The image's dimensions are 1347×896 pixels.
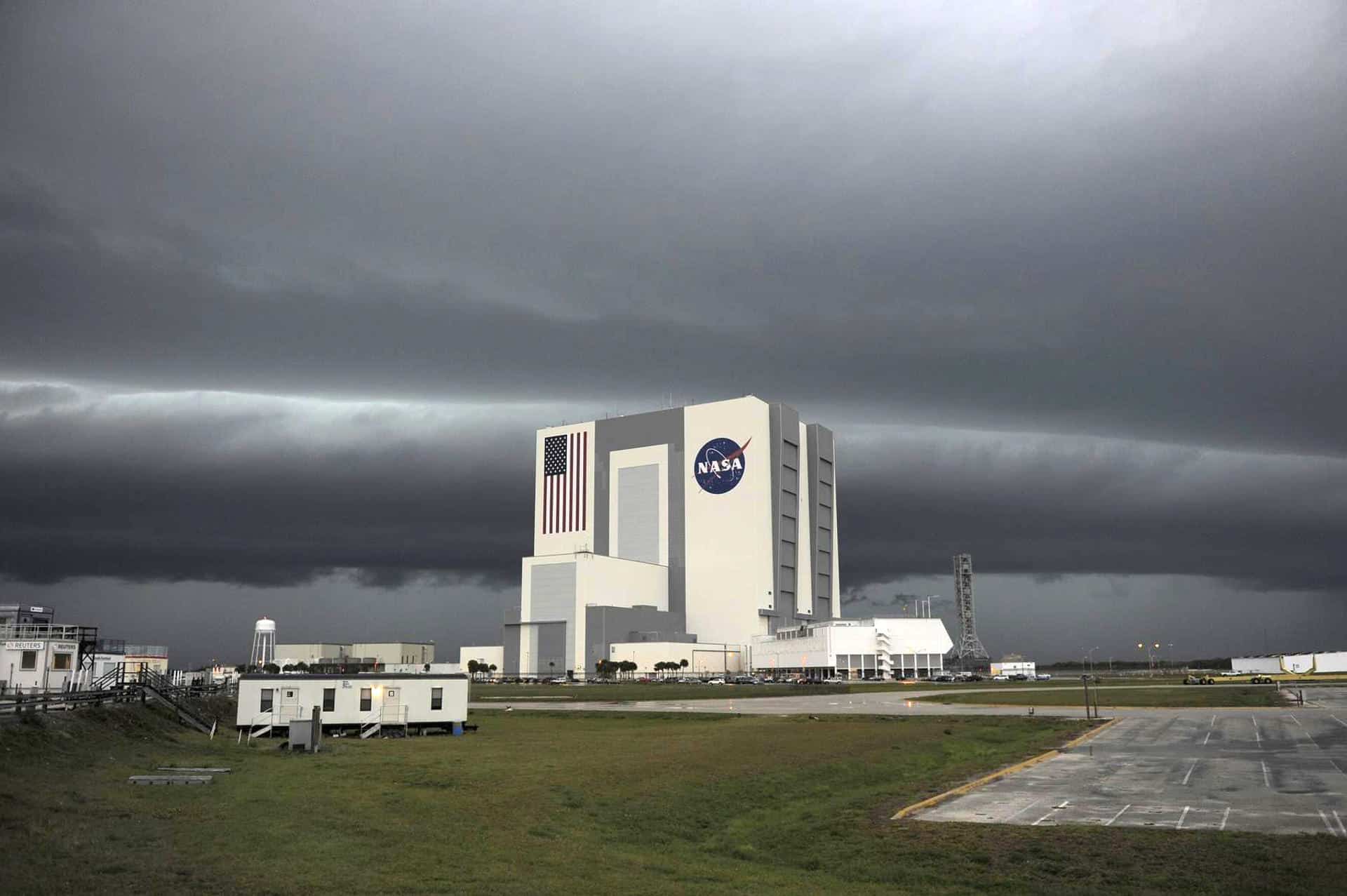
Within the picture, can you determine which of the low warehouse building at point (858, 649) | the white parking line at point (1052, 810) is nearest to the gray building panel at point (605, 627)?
the low warehouse building at point (858, 649)

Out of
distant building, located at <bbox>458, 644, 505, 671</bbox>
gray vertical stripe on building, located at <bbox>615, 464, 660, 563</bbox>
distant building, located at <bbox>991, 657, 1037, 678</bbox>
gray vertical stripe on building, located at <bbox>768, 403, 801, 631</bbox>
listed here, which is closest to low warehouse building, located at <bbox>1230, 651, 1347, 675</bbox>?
distant building, located at <bbox>991, 657, 1037, 678</bbox>

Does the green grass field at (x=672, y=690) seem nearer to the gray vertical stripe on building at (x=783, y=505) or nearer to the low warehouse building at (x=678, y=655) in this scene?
the low warehouse building at (x=678, y=655)

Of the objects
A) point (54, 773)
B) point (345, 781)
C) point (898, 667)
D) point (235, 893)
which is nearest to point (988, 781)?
point (345, 781)

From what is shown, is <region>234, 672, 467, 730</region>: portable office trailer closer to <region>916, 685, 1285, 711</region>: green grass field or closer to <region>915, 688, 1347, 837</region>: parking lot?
<region>915, 688, 1347, 837</region>: parking lot

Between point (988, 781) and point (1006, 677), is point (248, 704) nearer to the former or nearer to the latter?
point (988, 781)

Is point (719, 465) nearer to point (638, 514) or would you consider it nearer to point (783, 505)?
point (783, 505)

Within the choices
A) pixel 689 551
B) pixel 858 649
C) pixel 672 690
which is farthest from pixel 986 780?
pixel 689 551
